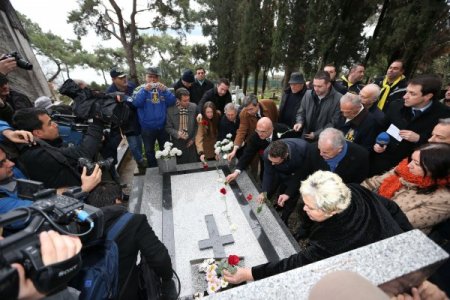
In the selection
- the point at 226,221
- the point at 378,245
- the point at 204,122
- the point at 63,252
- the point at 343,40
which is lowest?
the point at 226,221

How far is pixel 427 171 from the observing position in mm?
2002

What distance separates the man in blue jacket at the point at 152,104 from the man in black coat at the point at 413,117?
3.60 metres

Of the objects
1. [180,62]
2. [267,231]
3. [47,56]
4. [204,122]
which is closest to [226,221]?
[267,231]

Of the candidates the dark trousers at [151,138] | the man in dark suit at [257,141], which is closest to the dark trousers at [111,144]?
the dark trousers at [151,138]

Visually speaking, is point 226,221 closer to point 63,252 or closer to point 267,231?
point 267,231

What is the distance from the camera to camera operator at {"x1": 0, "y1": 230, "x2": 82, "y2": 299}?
80 centimetres

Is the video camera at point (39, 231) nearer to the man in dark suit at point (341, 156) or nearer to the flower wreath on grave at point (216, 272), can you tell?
the flower wreath on grave at point (216, 272)

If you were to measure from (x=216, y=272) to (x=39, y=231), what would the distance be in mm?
1612

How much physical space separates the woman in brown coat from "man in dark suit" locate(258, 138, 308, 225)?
54.5 inches

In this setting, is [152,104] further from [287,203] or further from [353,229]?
[353,229]

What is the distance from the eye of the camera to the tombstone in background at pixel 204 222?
2600 mm

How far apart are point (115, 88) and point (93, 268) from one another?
15.0ft

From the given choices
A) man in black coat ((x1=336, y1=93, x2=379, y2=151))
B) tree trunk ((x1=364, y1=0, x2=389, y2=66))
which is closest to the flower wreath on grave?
man in black coat ((x1=336, y1=93, x2=379, y2=151))

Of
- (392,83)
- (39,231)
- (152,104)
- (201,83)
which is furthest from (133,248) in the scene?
(392,83)
